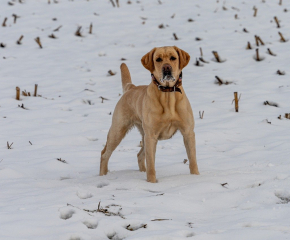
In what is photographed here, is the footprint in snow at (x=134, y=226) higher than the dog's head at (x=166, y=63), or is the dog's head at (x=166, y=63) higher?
the dog's head at (x=166, y=63)

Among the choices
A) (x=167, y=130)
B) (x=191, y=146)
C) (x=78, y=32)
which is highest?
(x=78, y=32)

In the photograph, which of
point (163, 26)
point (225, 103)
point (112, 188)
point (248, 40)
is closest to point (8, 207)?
point (112, 188)

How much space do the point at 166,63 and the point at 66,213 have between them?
210 cm

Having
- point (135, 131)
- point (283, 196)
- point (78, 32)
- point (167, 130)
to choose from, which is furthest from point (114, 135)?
point (78, 32)

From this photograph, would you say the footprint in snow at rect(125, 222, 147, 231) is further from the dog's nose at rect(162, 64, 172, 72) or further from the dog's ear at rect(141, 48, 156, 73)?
the dog's ear at rect(141, 48, 156, 73)

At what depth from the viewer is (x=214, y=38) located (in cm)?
1180

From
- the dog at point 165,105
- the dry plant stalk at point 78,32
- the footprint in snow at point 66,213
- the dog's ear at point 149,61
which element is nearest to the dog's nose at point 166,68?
the dog at point 165,105

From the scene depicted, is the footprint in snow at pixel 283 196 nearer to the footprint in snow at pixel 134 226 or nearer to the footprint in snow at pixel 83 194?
the footprint in snow at pixel 134 226

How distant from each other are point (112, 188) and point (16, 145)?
258 cm

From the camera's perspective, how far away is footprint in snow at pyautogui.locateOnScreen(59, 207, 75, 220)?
121 inches

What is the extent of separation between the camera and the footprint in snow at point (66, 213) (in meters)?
3.08

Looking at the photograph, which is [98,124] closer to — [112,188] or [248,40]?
[112,188]

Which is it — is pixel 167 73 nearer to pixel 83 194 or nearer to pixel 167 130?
pixel 167 130

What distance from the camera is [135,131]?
7312mm
